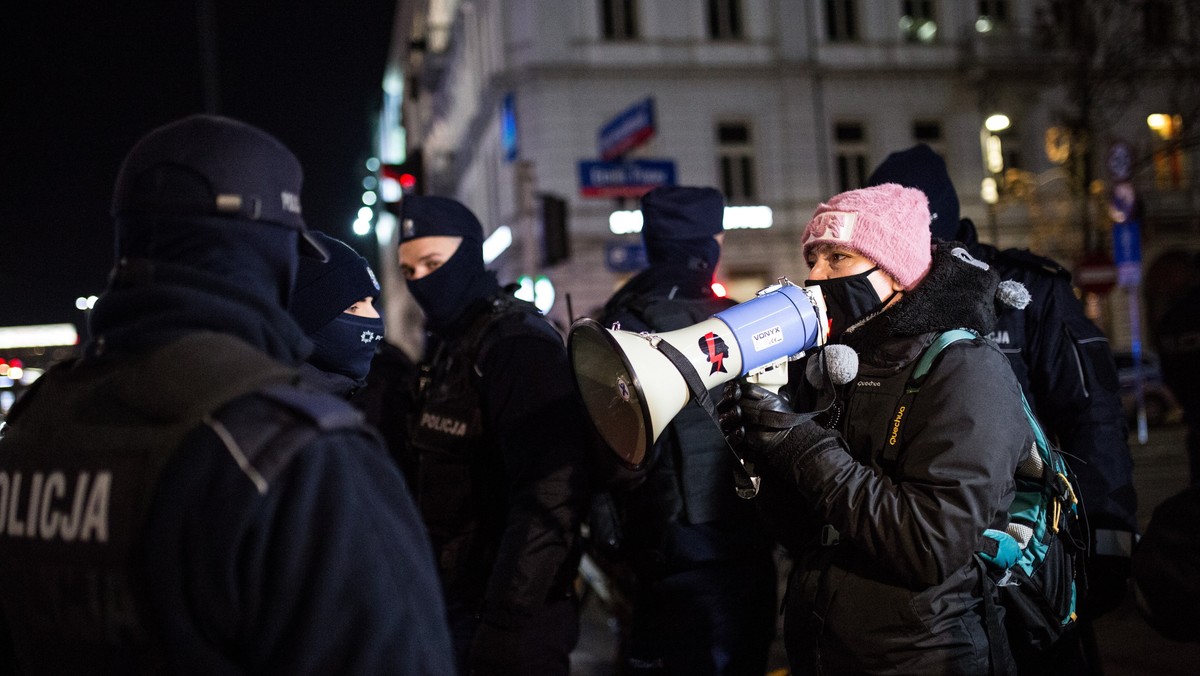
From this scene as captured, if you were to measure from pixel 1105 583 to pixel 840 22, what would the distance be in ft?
78.1

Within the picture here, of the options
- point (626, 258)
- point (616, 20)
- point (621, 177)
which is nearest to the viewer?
point (626, 258)

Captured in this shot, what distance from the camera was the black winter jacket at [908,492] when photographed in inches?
84.6

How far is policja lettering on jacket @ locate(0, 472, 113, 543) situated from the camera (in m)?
1.31

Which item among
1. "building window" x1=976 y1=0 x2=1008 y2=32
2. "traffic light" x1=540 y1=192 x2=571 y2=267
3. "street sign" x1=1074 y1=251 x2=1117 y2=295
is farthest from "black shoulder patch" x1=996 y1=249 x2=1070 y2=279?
"building window" x1=976 y1=0 x2=1008 y2=32

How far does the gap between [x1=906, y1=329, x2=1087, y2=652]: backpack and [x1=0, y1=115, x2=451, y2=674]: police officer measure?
4.69ft

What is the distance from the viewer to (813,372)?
2.46 metres

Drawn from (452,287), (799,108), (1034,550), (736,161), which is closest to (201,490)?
(1034,550)

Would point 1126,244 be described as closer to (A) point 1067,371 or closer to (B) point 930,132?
(B) point 930,132

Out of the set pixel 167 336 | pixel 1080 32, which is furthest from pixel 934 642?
pixel 1080 32

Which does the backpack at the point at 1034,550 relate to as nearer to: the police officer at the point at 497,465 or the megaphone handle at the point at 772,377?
the megaphone handle at the point at 772,377

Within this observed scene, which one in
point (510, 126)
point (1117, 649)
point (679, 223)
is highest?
point (510, 126)

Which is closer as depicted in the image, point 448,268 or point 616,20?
point 448,268

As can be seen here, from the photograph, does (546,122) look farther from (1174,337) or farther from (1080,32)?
(1174,337)

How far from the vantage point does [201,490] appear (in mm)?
1260
